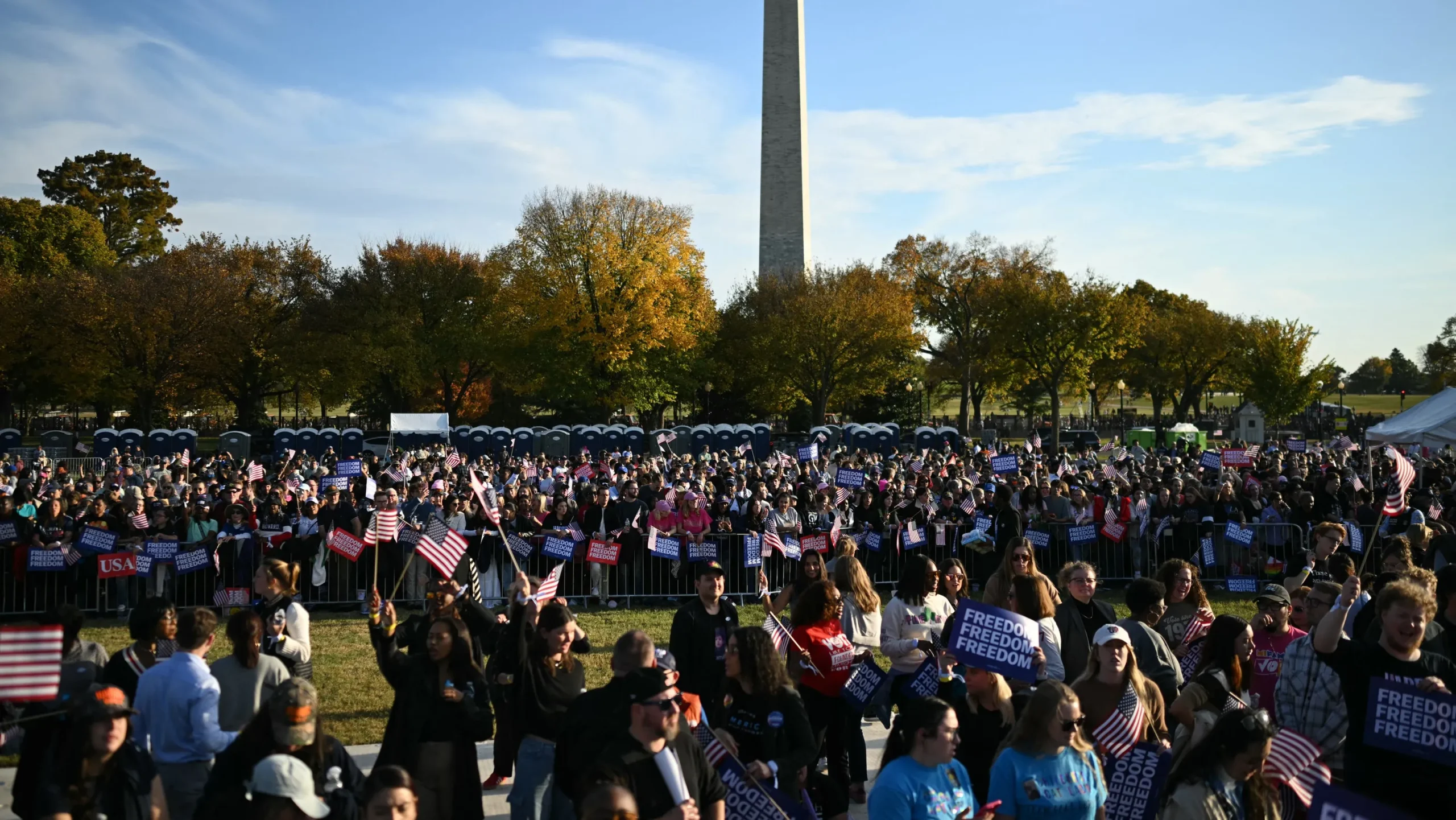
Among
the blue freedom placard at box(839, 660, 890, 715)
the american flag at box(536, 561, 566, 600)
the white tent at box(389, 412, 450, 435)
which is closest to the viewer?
the blue freedom placard at box(839, 660, 890, 715)

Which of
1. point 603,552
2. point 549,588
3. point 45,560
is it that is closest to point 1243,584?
point 603,552

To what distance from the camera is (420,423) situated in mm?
41719

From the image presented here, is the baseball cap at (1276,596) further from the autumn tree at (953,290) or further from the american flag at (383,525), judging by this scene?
the autumn tree at (953,290)

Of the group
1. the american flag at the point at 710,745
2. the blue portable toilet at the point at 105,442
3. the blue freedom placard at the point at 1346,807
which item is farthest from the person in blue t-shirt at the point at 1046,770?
the blue portable toilet at the point at 105,442

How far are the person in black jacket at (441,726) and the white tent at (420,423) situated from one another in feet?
A: 116

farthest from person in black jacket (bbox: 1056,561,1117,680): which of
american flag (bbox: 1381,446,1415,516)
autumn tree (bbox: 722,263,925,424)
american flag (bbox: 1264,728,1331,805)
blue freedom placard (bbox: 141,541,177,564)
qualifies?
autumn tree (bbox: 722,263,925,424)

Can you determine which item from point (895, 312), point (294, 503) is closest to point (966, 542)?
point (294, 503)

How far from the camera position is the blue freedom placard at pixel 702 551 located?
1656 centimetres

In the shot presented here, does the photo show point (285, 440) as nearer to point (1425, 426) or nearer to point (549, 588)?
point (1425, 426)

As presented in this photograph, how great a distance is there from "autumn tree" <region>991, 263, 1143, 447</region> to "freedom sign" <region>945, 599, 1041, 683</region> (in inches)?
1955

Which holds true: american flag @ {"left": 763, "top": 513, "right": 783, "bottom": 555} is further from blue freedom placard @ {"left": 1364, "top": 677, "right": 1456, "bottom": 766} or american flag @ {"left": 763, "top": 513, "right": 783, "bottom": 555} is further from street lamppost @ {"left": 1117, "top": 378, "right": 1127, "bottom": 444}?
street lamppost @ {"left": 1117, "top": 378, "right": 1127, "bottom": 444}

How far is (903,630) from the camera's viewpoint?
7.83 meters

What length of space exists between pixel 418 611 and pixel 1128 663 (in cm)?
1159

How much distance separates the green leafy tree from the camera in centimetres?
6538
